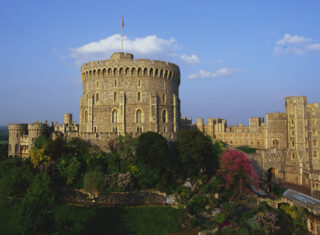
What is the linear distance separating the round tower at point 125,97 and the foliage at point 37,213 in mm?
21665

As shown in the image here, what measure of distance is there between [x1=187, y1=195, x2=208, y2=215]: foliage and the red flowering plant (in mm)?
5579

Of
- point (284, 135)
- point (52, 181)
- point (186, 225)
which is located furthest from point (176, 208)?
point (284, 135)

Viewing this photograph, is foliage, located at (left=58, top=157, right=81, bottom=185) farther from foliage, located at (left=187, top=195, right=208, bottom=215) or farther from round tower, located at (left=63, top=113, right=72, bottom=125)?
round tower, located at (left=63, top=113, right=72, bottom=125)

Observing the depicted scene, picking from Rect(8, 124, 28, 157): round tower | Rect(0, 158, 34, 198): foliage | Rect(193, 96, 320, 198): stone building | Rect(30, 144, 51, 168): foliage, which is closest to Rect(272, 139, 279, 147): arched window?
Rect(193, 96, 320, 198): stone building

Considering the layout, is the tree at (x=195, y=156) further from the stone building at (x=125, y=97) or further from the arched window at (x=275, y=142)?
the arched window at (x=275, y=142)

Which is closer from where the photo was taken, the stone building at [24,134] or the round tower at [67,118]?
the stone building at [24,134]

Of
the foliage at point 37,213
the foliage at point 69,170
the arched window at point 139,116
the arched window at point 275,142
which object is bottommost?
the foliage at point 37,213

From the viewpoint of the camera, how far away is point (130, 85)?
150ft

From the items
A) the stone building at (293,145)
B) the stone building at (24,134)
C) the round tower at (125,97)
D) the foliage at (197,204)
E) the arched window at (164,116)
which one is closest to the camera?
the foliage at (197,204)

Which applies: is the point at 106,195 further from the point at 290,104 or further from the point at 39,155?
the point at 290,104

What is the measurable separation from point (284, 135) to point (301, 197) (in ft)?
67.9

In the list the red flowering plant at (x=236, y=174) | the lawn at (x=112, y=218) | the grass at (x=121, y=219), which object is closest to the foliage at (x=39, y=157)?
the lawn at (x=112, y=218)

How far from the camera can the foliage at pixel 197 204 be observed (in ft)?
93.9

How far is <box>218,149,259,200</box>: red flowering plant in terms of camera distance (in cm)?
3416
